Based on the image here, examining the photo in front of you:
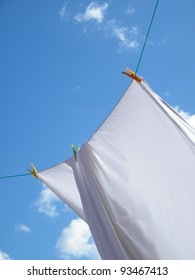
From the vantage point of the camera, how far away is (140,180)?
9.30 ft

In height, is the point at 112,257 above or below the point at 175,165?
below

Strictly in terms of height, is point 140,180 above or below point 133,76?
below

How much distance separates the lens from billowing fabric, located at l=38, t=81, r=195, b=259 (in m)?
2.54

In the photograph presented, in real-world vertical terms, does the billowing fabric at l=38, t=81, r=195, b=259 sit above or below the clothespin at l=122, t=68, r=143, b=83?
below

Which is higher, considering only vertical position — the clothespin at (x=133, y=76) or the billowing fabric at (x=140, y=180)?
the clothespin at (x=133, y=76)

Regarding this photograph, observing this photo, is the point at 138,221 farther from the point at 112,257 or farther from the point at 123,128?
the point at 123,128

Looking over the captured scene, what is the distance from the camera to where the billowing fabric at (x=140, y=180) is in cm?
254
